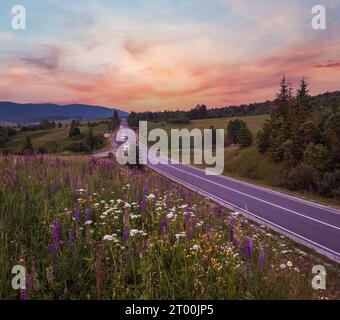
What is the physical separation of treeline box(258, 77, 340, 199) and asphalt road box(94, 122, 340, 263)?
4.32 metres

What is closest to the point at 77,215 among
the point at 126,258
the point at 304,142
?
the point at 126,258

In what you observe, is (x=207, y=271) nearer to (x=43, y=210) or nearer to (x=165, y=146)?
(x=43, y=210)

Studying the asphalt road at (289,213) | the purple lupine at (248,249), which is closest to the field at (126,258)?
the purple lupine at (248,249)

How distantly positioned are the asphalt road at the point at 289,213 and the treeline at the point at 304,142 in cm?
432

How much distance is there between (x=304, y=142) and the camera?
39.6 m

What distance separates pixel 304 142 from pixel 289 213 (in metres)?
21.0

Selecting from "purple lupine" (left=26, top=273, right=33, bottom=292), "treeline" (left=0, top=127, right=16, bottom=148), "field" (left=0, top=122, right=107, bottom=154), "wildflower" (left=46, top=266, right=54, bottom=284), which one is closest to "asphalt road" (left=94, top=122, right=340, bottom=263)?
"wildflower" (left=46, top=266, right=54, bottom=284)

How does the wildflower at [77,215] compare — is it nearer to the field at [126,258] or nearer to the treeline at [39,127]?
the field at [126,258]

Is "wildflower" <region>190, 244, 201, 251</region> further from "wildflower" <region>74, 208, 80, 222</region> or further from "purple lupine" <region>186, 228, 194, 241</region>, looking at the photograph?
"wildflower" <region>74, 208, 80, 222</region>

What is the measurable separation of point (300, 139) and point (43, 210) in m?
38.1

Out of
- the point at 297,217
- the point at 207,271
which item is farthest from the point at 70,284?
the point at 297,217

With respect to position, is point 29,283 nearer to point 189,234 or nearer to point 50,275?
point 50,275

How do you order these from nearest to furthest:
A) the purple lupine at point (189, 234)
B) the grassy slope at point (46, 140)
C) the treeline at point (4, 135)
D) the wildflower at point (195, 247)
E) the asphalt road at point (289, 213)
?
the wildflower at point (195, 247), the purple lupine at point (189, 234), the asphalt road at point (289, 213), the treeline at point (4, 135), the grassy slope at point (46, 140)

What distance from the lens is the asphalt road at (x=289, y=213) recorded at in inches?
599
